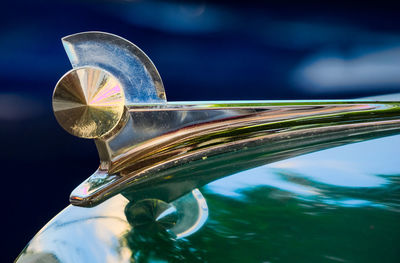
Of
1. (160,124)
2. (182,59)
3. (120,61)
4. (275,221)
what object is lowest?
(275,221)

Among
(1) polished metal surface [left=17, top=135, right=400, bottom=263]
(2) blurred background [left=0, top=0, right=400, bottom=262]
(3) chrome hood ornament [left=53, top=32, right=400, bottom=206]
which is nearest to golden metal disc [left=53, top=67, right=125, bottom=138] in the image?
(3) chrome hood ornament [left=53, top=32, right=400, bottom=206]

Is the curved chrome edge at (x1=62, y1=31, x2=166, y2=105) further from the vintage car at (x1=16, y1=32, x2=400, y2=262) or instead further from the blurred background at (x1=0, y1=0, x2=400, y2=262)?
the blurred background at (x1=0, y1=0, x2=400, y2=262)

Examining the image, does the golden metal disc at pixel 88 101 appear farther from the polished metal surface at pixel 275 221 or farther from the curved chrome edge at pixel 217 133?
the polished metal surface at pixel 275 221

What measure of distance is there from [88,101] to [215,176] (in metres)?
0.25

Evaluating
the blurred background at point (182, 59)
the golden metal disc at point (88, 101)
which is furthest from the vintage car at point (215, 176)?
the blurred background at point (182, 59)

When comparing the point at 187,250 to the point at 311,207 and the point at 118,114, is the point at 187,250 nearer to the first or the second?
the point at 311,207

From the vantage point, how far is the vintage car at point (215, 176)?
443 millimetres

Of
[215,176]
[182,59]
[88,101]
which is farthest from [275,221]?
[182,59]

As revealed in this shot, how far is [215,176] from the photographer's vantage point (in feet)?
1.95

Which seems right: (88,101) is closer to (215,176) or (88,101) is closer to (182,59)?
(215,176)

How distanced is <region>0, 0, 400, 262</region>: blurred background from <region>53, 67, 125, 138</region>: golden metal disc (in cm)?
32

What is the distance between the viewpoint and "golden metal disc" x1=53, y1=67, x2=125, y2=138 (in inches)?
24.0

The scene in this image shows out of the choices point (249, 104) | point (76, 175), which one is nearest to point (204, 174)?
point (249, 104)

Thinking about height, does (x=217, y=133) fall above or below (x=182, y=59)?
below
